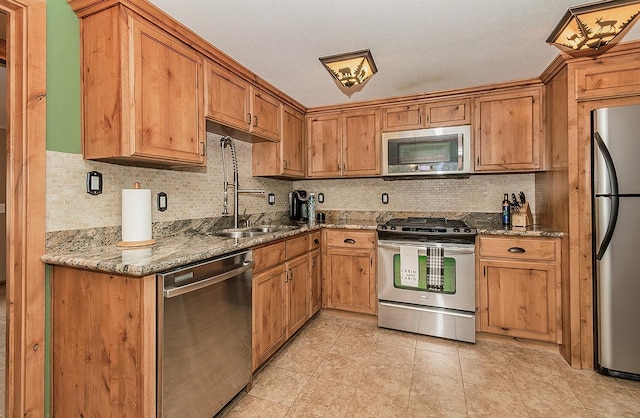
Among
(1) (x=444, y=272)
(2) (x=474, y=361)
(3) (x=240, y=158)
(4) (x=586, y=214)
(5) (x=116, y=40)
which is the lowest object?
(2) (x=474, y=361)

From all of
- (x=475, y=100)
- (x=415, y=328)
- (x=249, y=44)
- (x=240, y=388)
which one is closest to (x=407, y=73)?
(x=475, y=100)

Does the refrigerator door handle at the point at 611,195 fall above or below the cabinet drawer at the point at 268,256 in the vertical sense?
above

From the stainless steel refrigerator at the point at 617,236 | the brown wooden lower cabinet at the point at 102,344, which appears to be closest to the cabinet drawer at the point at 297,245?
the brown wooden lower cabinet at the point at 102,344

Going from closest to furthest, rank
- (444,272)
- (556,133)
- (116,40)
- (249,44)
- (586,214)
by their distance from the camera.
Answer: (116,40)
(249,44)
(586,214)
(556,133)
(444,272)

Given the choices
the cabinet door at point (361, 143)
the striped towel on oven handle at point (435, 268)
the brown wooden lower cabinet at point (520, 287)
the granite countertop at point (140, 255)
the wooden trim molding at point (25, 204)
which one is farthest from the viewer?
the cabinet door at point (361, 143)

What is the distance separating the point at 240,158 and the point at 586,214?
2.80 m

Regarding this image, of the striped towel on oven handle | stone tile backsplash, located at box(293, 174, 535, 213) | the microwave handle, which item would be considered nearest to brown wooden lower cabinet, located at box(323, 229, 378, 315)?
the striped towel on oven handle

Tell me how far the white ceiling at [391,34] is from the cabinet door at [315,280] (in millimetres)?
1620

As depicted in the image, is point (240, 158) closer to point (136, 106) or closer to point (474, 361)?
point (136, 106)

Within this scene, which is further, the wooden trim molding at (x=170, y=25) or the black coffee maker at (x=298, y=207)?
the black coffee maker at (x=298, y=207)

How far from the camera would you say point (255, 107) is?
2.47 m

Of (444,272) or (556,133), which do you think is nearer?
(556,133)

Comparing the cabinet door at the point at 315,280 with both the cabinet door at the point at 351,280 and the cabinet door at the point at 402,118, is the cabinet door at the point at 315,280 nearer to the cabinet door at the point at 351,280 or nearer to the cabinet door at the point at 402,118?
the cabinet door at the point at 351,280

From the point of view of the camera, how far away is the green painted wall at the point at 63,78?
1438 millimetres
